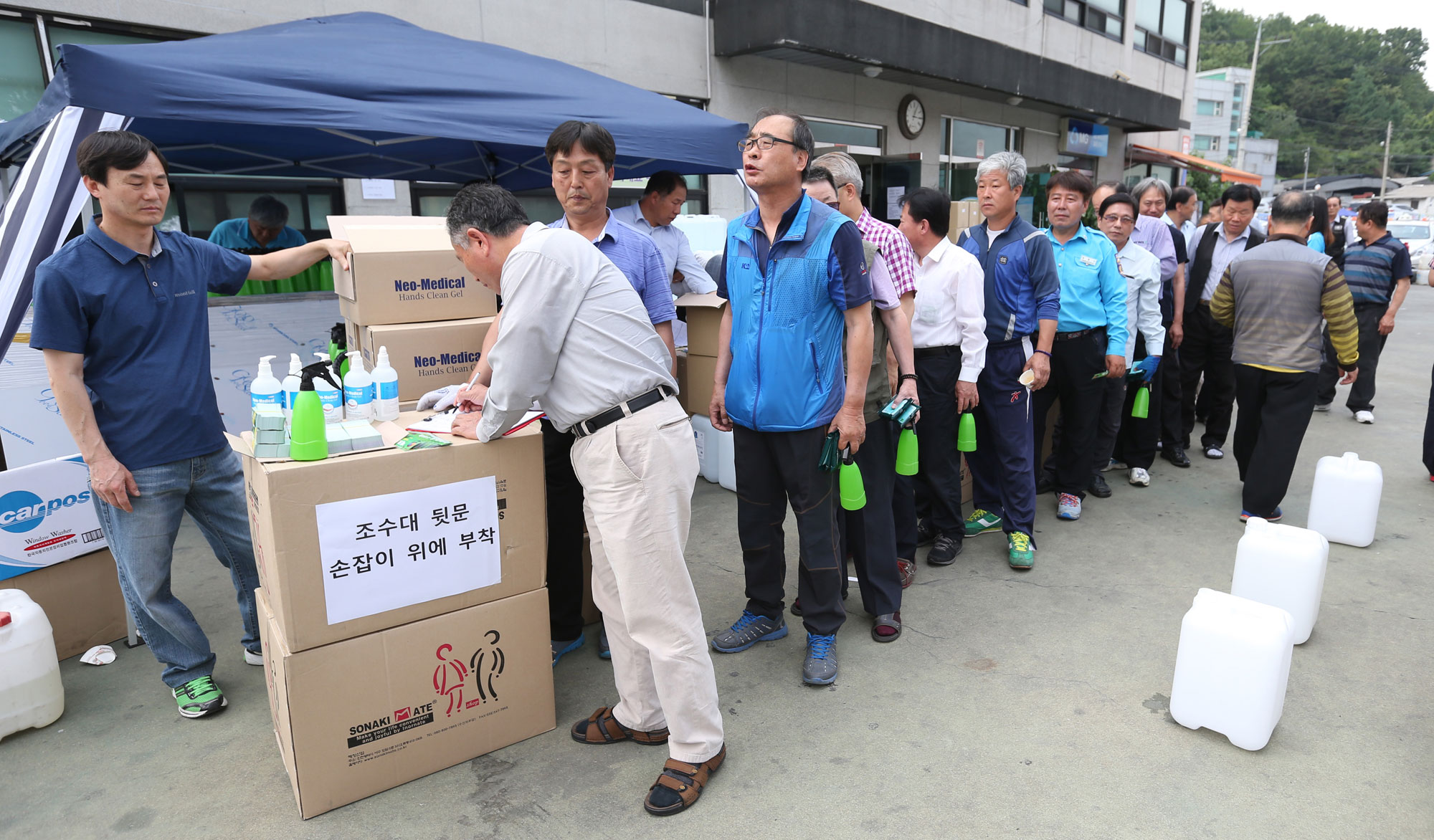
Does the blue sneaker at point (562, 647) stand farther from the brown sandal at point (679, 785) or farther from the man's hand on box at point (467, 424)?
the man's hand on box at point (467, 424)

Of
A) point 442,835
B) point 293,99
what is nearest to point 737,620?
point 442,835

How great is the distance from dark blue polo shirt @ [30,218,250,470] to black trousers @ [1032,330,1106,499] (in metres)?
3.50

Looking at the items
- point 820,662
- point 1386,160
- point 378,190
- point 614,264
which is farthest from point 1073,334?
point 1386,160

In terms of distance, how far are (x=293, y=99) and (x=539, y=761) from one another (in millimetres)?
2937

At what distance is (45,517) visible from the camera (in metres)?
2.98

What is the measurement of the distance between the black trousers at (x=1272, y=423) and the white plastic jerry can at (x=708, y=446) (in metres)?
3.01

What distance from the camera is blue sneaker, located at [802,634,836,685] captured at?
2.89m

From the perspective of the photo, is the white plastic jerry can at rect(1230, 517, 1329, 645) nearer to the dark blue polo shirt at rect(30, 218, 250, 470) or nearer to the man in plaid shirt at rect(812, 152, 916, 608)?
the man in plaid shirt at rect(812, 152, 916, 608)

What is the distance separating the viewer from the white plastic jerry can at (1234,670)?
8.03 feet

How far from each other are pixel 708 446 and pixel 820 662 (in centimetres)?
245

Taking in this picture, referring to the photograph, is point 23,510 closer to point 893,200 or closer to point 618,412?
point 618,412

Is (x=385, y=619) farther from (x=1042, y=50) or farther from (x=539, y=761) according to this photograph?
(x=1042, y=50)

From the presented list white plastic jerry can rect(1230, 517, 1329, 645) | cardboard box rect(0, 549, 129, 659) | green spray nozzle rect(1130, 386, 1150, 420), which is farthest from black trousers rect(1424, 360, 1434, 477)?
cardboard box rect(0, 549, 129, 659)

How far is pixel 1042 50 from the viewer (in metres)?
14.3
